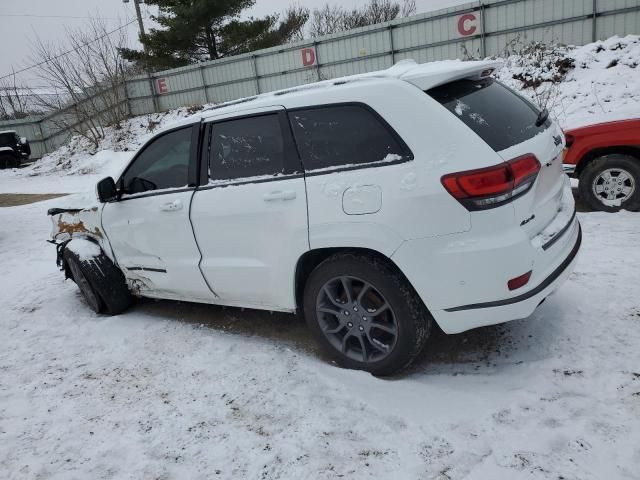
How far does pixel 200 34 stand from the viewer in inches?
911

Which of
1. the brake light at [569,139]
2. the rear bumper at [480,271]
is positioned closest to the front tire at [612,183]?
the brake light at [569,139]

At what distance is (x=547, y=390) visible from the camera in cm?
260

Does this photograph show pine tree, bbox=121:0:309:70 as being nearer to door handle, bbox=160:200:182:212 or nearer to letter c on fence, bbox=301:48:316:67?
letter c on fence, bbox=301:48:316:67

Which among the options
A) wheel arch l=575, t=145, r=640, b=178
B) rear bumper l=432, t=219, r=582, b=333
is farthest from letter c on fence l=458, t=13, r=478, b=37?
rear bumper l=432, t=219, r=582, b=333

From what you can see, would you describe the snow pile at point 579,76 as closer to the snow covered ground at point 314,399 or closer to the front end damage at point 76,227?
the snow covered ground at point 314,399

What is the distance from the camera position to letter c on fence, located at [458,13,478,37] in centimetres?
1469

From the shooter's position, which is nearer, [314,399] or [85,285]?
→ [314,399]

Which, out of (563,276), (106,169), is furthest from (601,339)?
(106,169)

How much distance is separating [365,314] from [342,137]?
1080mm

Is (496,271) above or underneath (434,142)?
underneath

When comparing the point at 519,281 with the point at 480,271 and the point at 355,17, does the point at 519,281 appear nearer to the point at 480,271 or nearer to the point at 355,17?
the point at 480,271

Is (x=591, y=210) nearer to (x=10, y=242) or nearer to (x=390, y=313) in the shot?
(x=390, y=313)

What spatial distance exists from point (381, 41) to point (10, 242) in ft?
43.1

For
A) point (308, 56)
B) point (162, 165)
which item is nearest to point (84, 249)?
point (162, 165)
